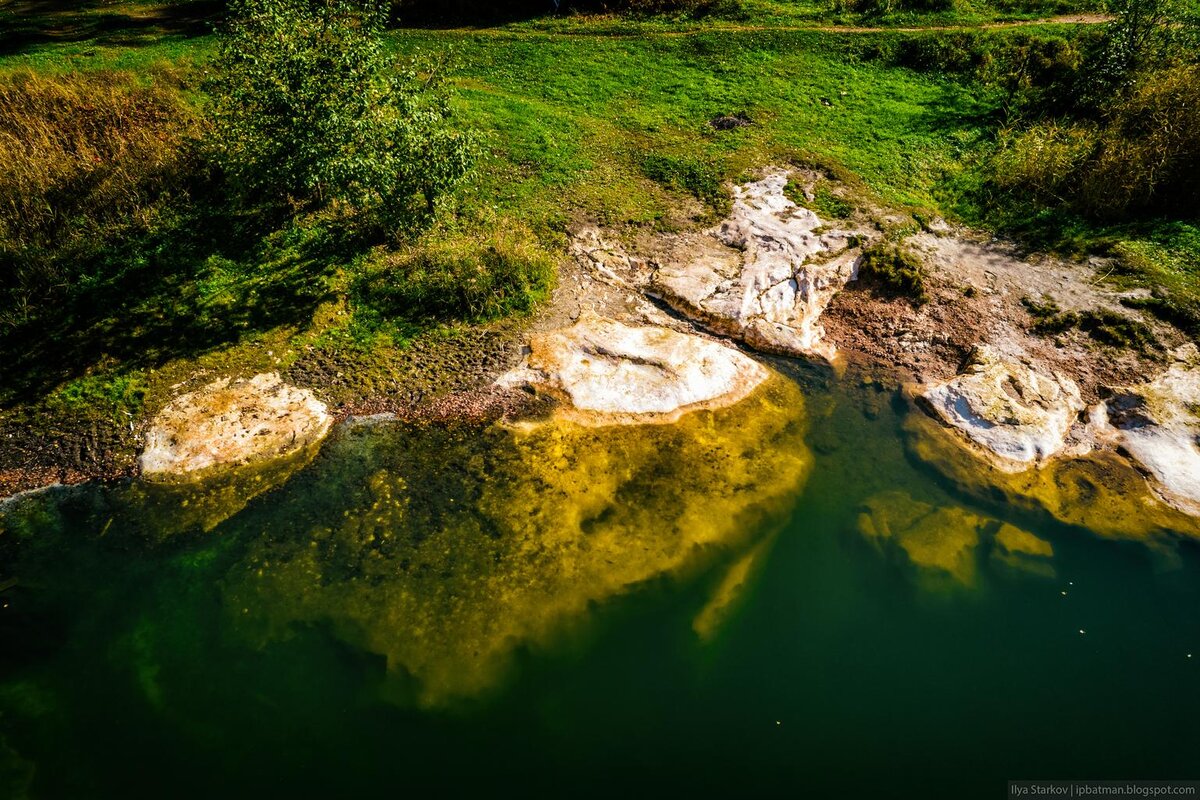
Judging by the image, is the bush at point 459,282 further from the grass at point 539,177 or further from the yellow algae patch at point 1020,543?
the yellow algae patch at point 1020,543

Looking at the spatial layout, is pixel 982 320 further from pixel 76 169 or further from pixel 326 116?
pixel 76 169

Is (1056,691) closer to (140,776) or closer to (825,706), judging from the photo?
(825,706)

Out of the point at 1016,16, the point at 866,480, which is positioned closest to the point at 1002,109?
the point at 1016,16

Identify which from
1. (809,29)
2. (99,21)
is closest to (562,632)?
(809,29)

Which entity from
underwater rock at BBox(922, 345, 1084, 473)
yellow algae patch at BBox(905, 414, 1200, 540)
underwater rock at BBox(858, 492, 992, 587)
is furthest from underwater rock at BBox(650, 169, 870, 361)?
underwater rock at BBox(858, 492, 992, 587)

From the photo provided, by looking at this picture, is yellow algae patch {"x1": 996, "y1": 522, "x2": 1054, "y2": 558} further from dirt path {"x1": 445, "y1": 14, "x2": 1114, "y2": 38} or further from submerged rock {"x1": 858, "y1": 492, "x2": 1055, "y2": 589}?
dirt path {"x1": 445, "y1": 14, "x2": 1114, "y2": 38}

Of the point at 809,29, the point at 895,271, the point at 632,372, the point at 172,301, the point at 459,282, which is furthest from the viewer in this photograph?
the point at 809,29
